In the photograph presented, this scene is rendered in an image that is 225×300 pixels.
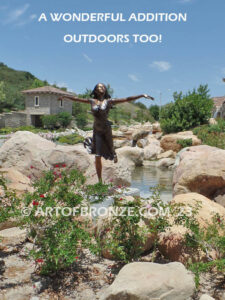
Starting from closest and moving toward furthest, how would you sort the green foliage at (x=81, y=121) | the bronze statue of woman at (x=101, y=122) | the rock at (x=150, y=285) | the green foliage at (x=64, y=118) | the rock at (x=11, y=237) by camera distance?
1. the rock at (x=150, y=285)
2. the rock at (x=11, y=237)
3. the bronze statue of woman at (x=101, y=122)
4. the green foliage at (x=64, y=118)
5. the green foliage at (x=81, y=121)

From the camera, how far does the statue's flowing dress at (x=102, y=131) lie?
622 cm

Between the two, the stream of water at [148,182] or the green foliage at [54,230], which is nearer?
the green foliage at [54,230]

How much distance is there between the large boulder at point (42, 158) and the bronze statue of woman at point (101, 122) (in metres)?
1.48

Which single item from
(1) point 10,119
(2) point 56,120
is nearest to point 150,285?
(2) point 56,120

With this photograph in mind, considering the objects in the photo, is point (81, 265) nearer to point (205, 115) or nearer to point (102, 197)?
point (102, 197)

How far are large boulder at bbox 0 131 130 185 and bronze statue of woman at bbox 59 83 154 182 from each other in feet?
4.86

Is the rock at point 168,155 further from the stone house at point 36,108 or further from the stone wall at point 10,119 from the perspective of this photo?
the stone wall at point 10,119

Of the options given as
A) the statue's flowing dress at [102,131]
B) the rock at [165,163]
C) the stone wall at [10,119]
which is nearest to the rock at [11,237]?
the statue's flowing dress at [102,131]

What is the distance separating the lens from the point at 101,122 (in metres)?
6.36

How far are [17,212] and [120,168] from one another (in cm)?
431

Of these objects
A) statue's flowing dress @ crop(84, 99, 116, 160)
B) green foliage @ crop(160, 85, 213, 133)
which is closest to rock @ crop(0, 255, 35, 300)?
statue's flowing dress @ crop(84, 99, 116, 160)

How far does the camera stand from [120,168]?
27.2 feet

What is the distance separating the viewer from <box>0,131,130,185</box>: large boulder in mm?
8419

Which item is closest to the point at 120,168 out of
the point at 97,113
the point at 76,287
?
the point at 97,113
